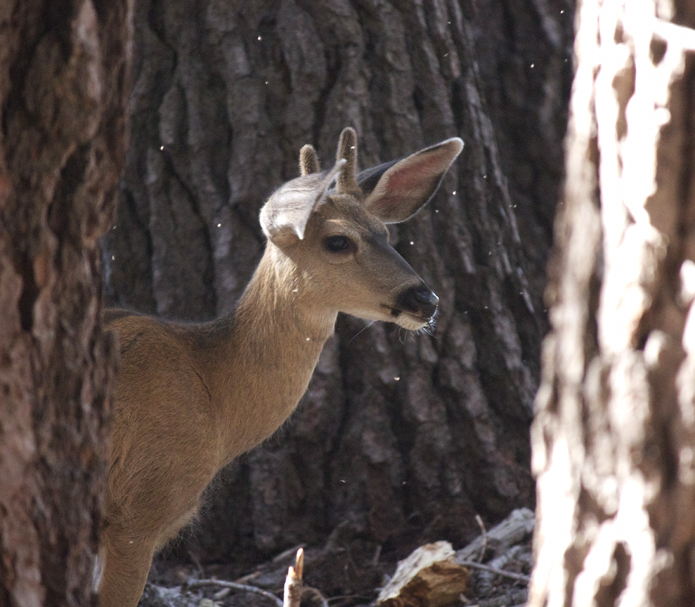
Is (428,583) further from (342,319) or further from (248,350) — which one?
(342,319)

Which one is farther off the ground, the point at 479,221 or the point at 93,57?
the point at 93,57

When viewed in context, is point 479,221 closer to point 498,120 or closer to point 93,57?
point 498,120

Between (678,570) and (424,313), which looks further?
(424,313)

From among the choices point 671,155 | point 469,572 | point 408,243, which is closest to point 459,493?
point 469,572

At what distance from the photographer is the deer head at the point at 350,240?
16.3 feet

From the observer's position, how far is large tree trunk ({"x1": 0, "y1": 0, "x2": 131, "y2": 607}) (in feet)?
9.57

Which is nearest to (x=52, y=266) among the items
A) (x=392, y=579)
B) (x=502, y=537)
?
(x=392, y=579)

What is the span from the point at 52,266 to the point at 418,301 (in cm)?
220

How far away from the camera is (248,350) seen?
5129 mm

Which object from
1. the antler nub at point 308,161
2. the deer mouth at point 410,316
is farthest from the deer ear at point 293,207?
the deer mouth at point 410,316

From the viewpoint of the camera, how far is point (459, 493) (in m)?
6.09

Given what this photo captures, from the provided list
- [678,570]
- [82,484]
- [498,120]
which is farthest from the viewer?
[498,120]

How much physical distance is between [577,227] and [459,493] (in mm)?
3537

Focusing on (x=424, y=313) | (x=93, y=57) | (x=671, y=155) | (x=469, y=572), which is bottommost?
(x=469, y=572)
